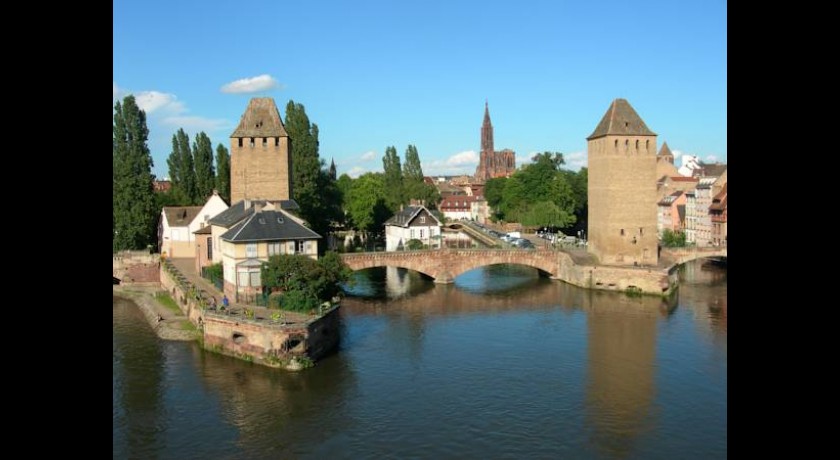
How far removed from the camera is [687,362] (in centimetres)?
2497

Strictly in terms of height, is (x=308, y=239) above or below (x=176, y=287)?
above

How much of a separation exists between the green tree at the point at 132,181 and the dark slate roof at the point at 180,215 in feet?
3.77

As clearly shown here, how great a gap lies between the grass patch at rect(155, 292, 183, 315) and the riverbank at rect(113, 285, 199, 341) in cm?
14

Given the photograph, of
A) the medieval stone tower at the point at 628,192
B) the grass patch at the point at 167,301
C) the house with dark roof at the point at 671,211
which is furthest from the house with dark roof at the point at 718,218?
the grass patch at the point at 167,301

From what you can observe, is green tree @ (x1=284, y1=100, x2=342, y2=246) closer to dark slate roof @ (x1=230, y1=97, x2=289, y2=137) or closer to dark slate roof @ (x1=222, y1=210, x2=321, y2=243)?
dark slate roof @ (x1=230, y1=97, x2=289, y2=137)

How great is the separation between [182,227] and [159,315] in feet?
49.7

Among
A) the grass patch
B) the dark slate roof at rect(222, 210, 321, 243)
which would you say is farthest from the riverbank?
the dark slate roof at rect(222, 210, 321, 243)

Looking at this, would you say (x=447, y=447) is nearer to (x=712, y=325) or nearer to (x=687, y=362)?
(x=687, y=362)

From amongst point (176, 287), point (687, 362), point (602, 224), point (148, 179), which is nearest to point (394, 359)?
point (687, 362)

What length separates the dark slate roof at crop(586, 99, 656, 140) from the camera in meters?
42.5

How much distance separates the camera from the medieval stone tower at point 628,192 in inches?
1674

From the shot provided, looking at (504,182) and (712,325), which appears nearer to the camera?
(712,325)

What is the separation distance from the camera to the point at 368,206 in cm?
5838
